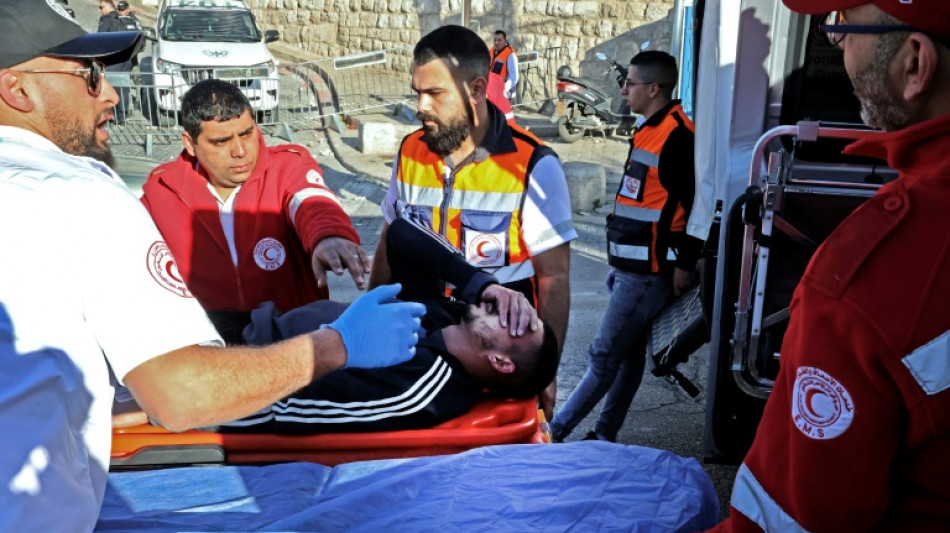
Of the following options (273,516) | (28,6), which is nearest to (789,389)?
(273,516)

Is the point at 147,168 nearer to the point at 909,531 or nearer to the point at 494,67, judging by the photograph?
→ the point at 909,531

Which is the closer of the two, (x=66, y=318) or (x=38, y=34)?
(x=66, y=318)

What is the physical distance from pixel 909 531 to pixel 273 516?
151cm

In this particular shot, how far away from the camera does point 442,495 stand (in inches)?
89.5

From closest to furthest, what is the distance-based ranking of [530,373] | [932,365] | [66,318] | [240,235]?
[932,365] → [66,318] → [530,373] → [240,235]

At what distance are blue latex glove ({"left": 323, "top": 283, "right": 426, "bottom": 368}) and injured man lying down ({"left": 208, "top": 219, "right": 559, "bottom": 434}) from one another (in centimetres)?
53

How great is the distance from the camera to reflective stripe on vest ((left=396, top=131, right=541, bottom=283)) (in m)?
3.06

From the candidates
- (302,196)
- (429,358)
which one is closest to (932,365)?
(429,358)

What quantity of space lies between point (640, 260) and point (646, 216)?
0.70 feet

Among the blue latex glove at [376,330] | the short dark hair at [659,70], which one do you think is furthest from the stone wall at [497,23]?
the blue latex glove at [376,330]

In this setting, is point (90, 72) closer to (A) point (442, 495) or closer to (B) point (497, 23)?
(A) point (442, 495)

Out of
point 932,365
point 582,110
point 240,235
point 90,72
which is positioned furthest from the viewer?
point 582,110

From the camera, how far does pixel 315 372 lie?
6.03 feet

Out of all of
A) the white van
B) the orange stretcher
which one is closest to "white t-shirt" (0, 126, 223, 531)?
the orange stretcher
